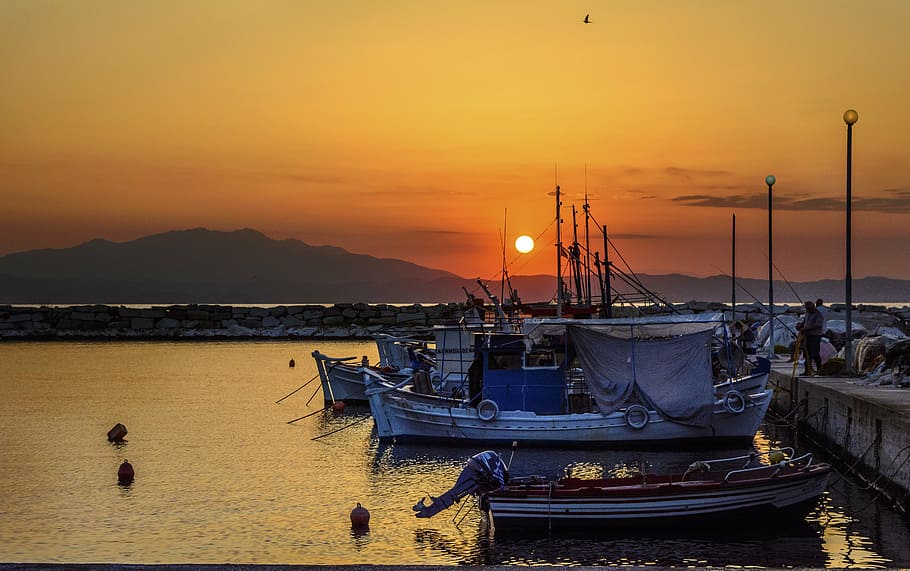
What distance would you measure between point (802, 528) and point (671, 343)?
8679 millimetres

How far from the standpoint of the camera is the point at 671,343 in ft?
86.2

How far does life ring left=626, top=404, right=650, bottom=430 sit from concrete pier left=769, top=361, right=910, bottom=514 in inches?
150

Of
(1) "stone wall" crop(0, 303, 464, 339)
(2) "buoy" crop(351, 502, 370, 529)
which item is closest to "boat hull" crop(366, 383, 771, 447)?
(2) "buoy" crop(351, 502, 370, 529)

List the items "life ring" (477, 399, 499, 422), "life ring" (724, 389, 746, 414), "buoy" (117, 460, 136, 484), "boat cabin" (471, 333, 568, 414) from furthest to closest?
1. "boat cabin" (471, 333, 568, 414)
2. "life ring" (724, 389, 746, 414)
3. "life ring" (477, 399, 499, 422)
4. "buoy" (117, 460, 136, 484)

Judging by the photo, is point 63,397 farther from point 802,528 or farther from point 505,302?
point 802,528

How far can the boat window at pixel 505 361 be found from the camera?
27391 mm

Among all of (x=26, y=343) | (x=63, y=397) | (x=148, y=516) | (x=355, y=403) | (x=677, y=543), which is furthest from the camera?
(x=26, y=343)

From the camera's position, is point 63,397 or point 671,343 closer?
point 671,343

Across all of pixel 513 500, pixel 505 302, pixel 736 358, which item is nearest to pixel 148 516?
pixel 513 500

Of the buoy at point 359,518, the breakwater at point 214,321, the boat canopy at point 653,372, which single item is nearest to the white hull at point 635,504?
the buoy at point 359,518

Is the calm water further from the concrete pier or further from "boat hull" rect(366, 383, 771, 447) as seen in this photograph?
the concrete pier

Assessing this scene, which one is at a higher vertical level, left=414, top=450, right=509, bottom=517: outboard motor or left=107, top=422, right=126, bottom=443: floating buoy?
left=414, top=450, right=509, bottom=517: outboard motor

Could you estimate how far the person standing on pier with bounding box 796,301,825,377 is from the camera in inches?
1174

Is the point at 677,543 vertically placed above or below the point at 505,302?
below
